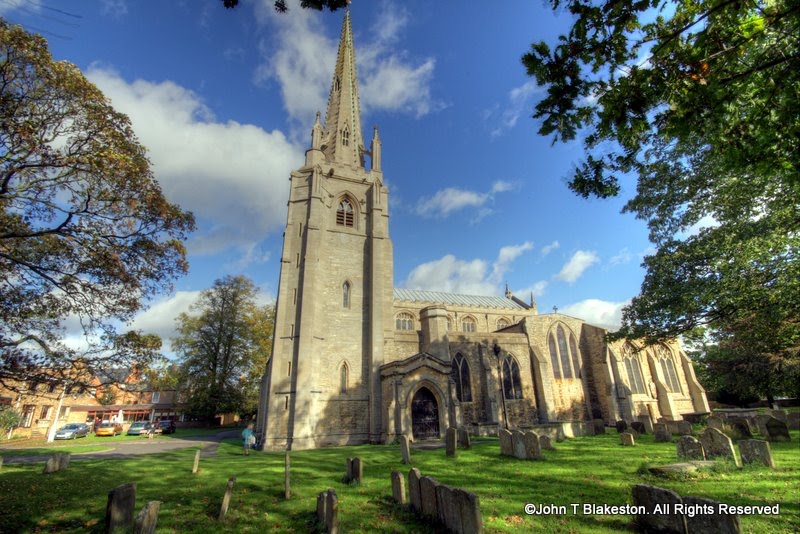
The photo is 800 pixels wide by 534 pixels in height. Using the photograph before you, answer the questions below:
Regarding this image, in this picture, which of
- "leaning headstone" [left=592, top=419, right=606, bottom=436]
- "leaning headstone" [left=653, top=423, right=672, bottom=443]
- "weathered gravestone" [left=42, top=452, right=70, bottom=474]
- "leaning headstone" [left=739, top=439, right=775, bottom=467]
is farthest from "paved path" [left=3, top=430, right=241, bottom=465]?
"leaning headstone" [left=653, top=423, right=672, bottom=443]

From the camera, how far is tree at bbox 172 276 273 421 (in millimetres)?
33812

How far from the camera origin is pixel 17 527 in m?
6.64

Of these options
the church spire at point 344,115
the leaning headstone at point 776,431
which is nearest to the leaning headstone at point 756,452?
the leaning headstone at point 776,431

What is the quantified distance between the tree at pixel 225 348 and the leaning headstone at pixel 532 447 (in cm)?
2900

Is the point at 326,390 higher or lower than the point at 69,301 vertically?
lower

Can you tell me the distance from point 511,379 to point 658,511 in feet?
71.8

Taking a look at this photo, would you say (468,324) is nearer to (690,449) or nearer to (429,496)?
(690,449)

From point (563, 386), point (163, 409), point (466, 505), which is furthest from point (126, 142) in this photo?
point (163, 409)

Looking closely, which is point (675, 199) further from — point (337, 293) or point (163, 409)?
point (163, 409)

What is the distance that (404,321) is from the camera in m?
37.5

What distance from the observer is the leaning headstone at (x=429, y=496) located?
237 inches

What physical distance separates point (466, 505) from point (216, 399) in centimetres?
3392

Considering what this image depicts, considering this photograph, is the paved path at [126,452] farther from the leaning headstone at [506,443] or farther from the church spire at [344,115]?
the church spire at [344,115]

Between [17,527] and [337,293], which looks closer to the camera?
[17,527]
